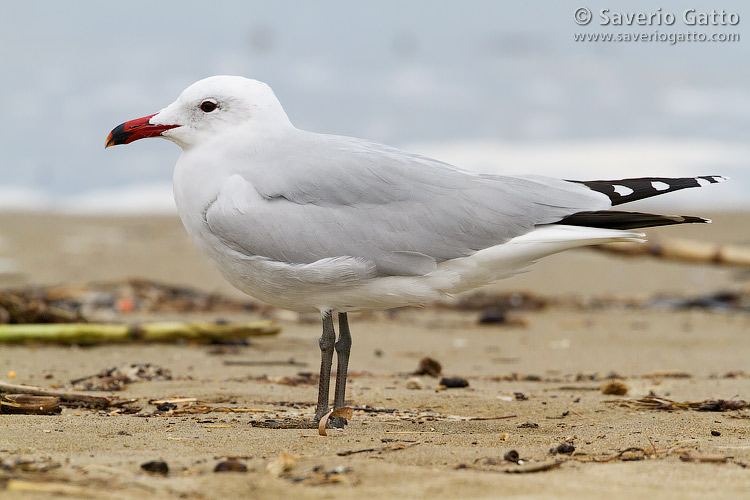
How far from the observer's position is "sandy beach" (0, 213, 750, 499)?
287 centimetres

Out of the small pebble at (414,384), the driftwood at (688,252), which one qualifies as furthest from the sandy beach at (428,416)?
the driftwood at (688,252)

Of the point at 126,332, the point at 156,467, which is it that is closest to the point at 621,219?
the point at 156,467

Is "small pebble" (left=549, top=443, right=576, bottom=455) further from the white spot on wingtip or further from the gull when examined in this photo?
the white spot on wingtip

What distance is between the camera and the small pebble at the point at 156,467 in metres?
2.93

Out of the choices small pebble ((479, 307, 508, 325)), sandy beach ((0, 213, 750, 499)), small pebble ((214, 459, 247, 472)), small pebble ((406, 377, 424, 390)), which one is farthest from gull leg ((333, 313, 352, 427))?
small pebble ((479, 307, 508, 325))

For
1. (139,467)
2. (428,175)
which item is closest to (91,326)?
(428,175)

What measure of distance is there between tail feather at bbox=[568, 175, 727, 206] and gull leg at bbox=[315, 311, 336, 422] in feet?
4.54

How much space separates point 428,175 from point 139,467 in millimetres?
1934

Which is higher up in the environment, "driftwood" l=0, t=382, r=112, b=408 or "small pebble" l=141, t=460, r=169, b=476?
"driftwood" l=0, t=382, r=112, b=408

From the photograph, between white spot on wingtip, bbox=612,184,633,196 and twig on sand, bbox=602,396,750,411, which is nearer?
white spot on wingtip, bbox=612,184,633,196

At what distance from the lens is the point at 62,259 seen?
13.6 m

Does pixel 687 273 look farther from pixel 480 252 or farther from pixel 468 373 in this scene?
pixel 480 252

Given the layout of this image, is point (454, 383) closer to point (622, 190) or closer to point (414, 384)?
point (414, 384)

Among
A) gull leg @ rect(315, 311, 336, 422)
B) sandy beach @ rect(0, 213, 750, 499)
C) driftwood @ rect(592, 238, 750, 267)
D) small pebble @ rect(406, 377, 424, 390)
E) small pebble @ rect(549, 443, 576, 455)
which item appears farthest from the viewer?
driftwood @ rect(592, 238, 750, 267)
